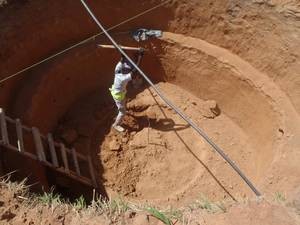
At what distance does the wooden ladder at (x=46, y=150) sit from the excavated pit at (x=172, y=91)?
0.83ft

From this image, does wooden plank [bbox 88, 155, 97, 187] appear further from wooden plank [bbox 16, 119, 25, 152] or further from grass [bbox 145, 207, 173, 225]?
grass [bbox 145, 207, 173, 225]

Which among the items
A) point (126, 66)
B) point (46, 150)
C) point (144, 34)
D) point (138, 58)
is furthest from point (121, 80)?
point (46, 150)

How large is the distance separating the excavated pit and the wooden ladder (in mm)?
251

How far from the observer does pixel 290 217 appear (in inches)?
195

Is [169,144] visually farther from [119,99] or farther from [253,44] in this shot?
[253,44]

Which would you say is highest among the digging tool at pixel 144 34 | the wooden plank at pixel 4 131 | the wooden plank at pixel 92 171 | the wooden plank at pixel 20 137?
the digging tool at pixel 144 34

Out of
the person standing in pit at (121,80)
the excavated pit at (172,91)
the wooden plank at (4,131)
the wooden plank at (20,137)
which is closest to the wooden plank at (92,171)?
the excavated pit at (172,91)

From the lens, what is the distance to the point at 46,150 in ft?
25.8

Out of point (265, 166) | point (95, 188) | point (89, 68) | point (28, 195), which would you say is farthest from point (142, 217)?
point (89, 68)

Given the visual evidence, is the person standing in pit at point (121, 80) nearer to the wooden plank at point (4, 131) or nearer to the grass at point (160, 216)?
the wooden plank at point (4, 131)

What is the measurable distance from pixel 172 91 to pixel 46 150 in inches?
114

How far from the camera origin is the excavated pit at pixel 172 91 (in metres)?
7.66

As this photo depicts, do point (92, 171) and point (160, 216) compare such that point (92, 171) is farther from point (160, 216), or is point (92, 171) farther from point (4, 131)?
point (160, 216)

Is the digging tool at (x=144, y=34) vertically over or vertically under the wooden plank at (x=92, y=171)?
over
